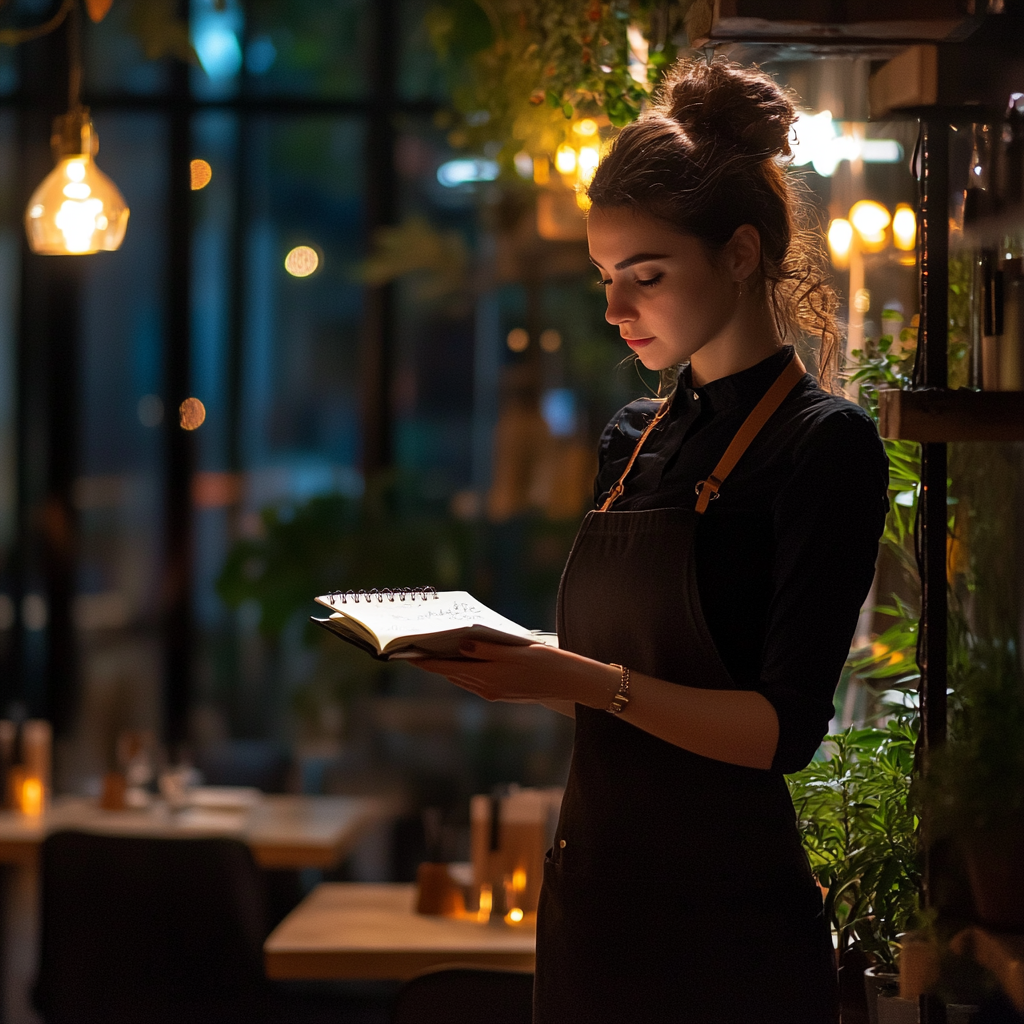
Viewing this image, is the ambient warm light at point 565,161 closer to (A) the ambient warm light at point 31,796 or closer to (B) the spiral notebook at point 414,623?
(B) the spiral notebook at point 414,623

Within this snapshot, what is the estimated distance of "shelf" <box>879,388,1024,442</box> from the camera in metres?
1.44

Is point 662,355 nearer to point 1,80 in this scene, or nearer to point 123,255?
point 123,255

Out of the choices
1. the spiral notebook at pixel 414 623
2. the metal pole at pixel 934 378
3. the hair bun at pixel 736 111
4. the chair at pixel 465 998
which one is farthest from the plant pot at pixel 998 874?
the chair at pixel 465 998

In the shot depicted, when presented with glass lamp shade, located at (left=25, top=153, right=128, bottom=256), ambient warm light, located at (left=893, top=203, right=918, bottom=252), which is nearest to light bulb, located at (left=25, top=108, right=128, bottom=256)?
glass lamp shade, located at (left=25, top=153, right=128, bottom=256)

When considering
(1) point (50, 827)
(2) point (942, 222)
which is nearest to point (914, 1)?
(2) point (942, 222)

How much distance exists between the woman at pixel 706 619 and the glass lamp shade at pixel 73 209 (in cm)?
187

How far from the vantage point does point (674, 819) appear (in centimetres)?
146

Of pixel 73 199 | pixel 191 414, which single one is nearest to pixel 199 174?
pixel 191 414

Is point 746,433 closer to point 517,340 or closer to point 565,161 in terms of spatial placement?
point 565,161

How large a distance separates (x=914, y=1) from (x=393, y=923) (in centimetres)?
241

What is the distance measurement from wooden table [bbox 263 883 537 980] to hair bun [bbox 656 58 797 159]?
1866mm

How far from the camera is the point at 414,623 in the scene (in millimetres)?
1406

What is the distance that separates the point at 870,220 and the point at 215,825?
2659 millimetres

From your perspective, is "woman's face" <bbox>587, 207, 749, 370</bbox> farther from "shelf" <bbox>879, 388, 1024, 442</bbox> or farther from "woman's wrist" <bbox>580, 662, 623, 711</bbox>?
"woman's wrist" <bbox>580, 662, 623, 711</bbox>
